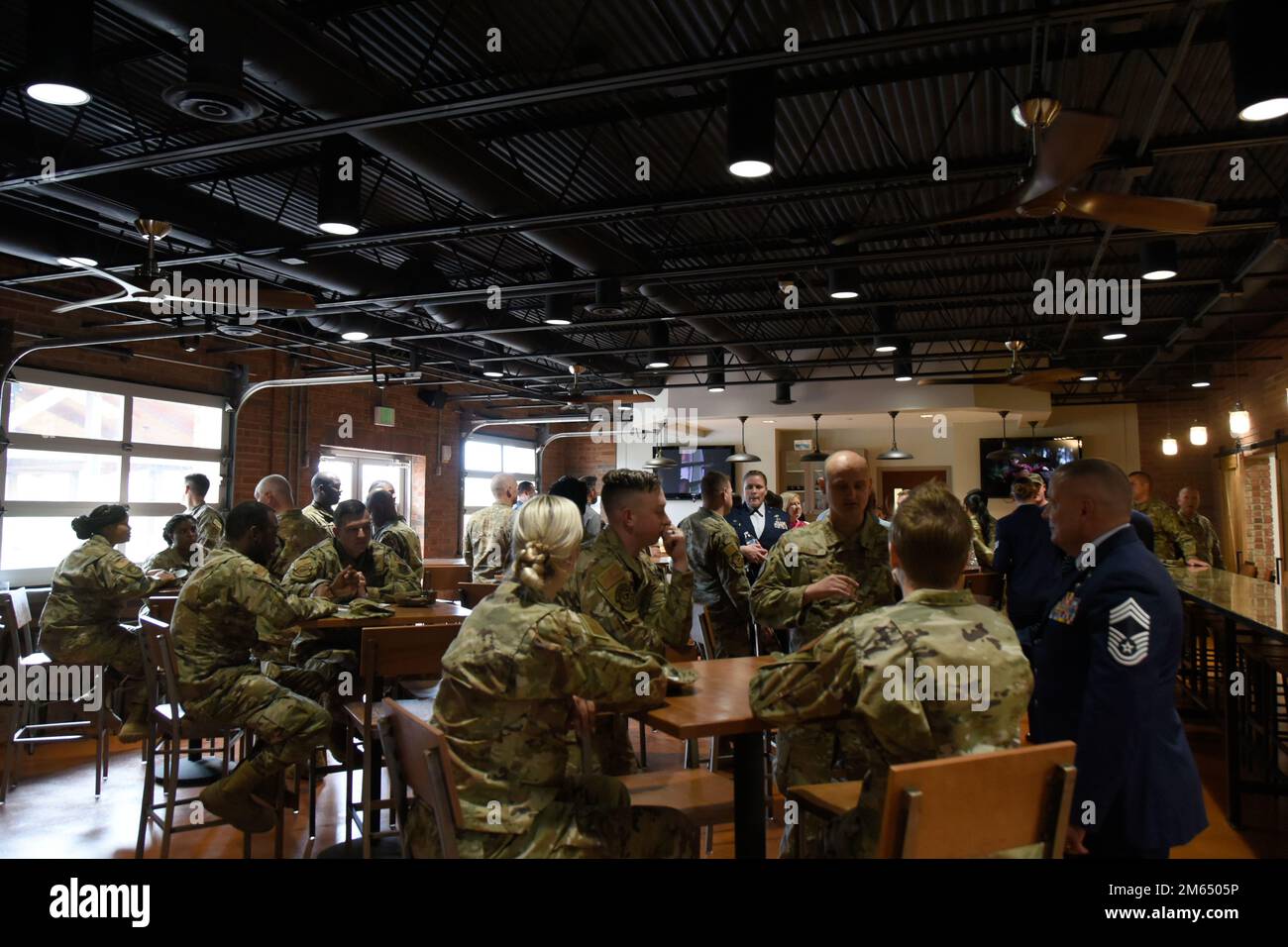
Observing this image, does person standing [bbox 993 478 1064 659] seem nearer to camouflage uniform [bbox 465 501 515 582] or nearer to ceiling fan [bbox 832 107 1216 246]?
ceiling fan [bbox 832 107 1216 246]

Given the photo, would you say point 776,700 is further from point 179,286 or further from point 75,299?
point 75,299

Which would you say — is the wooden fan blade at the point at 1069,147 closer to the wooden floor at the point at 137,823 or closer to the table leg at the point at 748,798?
the table leg at the point at 748,798

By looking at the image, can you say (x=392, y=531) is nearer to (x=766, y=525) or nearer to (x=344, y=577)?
(x=344, y=577)

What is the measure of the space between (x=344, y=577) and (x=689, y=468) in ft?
41.1

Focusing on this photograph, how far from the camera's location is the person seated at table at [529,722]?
201cm

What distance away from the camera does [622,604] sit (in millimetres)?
2924

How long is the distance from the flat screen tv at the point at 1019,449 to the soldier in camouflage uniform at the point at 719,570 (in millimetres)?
11591

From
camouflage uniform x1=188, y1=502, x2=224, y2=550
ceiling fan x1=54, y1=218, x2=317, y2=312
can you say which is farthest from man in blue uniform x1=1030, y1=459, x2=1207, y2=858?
camouflage uniform x1=188, y1=502, x2=224, y2=550

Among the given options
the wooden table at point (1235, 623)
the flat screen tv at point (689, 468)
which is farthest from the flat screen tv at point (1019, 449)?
the wooden table at point (1235, 623)

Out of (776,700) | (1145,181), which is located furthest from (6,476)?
(1145,181)

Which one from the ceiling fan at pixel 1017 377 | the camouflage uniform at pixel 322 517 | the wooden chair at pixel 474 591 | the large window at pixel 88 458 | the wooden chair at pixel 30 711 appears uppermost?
the ceiling fan at pixel 1017 377

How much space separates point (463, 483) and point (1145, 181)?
36.7 ft

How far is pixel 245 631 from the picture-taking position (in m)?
3.51

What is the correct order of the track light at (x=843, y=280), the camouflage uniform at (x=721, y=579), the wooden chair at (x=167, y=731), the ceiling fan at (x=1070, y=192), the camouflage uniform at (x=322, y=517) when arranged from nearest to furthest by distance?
1. the wooden chair at (x=167, y=731)
2. the ceiling fan at (x=1070, y=192)
3. the camouflage uniform at (x=721, y=579)
4. the camouflage uniform at (x=322, y=517)
5. the track light at (x=843, y=280)
